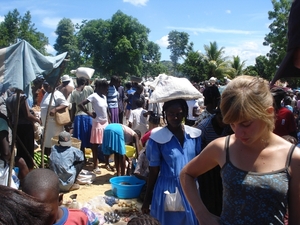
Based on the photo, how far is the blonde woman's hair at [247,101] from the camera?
1576 mm

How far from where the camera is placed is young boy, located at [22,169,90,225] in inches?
79.3

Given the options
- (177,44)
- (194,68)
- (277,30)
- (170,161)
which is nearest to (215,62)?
(194,68)

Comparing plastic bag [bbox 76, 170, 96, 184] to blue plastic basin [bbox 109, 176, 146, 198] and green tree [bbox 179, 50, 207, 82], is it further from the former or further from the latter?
green tree [bbox 179, 50, 207, 82]

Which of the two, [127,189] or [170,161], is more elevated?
[170,161]

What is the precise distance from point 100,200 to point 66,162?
3.01 feet

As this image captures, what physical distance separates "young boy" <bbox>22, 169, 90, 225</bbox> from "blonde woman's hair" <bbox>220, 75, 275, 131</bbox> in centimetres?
116

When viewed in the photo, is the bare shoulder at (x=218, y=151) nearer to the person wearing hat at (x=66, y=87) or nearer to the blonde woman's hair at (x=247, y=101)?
the blonde woman's hair at (x=247, y=101)

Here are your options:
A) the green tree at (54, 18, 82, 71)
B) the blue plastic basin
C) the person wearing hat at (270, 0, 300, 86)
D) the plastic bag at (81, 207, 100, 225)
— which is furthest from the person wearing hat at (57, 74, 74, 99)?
the green tree at (54, 18, 82, 71)

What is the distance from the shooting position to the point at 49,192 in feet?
6.68

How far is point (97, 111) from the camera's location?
21.5ft

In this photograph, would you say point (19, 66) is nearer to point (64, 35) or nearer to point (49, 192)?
point (49, 192)

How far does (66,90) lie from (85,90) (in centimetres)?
42

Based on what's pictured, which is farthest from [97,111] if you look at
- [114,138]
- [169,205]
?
[169,205]

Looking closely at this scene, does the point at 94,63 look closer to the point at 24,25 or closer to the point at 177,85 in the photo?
the point at 24,25
